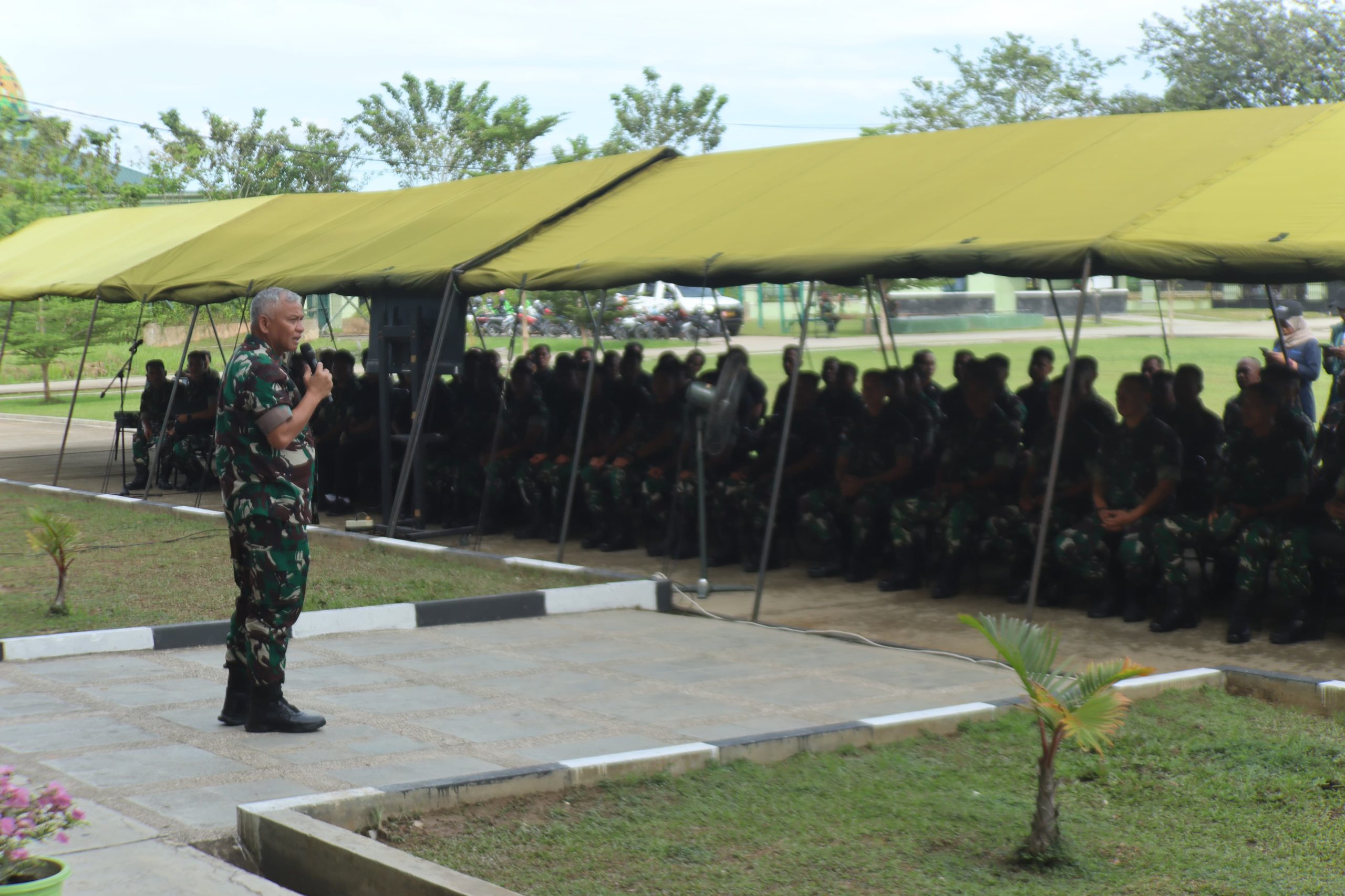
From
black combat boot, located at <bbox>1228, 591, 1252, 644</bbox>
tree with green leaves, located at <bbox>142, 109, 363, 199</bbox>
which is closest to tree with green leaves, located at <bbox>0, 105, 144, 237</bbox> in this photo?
tree with green leaves, located at <bbox>142, 109, 363, 199</bbox>

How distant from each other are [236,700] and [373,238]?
9310 mm

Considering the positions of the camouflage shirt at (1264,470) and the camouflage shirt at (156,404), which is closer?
the camouflage shirt at (1264,470)

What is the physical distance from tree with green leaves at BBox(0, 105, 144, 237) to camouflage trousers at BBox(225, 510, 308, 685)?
33.3m

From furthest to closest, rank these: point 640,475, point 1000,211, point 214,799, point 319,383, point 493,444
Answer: point 493,444 → point 640,475 → point 1000,211 → point 319,383 → point 214,799

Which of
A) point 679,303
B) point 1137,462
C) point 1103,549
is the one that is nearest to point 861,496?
point 1103,549

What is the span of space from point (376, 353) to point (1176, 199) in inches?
316

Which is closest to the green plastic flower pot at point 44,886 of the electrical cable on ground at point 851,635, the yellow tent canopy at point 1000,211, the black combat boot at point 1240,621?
the electrical cable on ground at point 851,635

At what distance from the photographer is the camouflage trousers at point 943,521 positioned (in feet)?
33.6

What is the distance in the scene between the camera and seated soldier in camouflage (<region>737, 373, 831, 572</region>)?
38.4 ft

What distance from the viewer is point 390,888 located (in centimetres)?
443

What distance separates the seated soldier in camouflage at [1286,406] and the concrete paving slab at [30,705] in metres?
6.53

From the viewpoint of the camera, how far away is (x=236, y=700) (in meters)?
6.58

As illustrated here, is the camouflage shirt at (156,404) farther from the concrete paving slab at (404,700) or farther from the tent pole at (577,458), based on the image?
the concrete paving slab at (404,700)

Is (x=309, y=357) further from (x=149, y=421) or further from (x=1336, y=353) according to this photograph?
(x=1336, y=353)
